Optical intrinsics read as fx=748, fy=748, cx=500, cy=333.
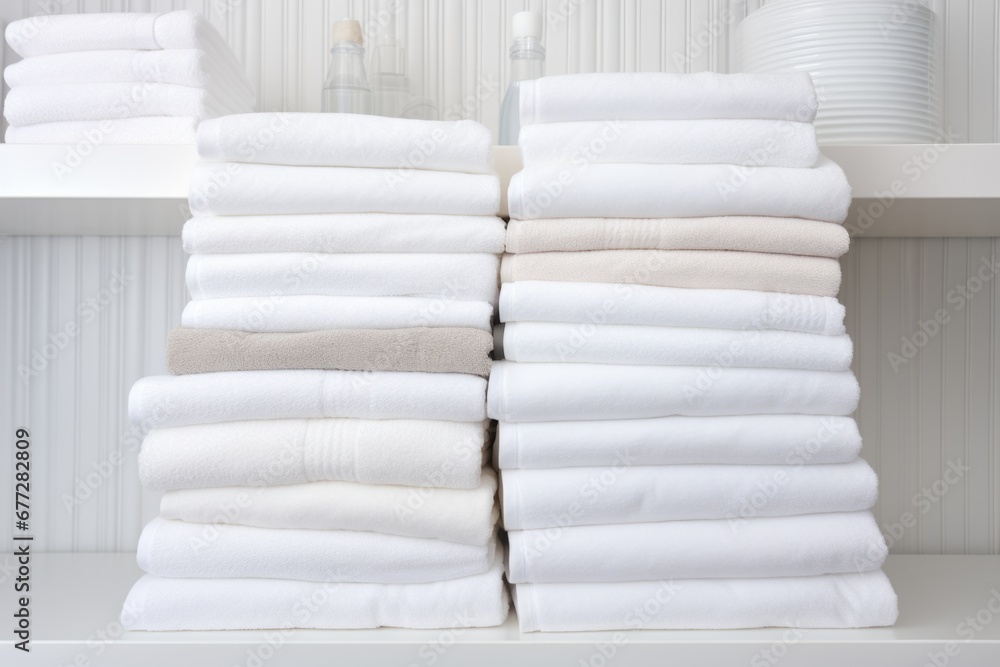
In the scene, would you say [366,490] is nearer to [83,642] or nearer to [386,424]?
[386,424]

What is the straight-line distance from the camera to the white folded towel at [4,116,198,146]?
0.68 m

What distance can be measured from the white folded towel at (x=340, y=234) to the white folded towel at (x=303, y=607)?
27 cm

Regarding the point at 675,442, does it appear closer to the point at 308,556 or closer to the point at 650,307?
the point at 650,307

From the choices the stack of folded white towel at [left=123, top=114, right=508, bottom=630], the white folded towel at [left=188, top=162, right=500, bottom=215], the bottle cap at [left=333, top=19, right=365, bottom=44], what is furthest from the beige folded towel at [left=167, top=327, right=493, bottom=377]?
the bottle cap at [left=333, top=19, right=365, bottom=44]

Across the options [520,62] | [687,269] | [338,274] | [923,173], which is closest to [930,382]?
[923,173]

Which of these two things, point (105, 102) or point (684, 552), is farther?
point (105, 102)

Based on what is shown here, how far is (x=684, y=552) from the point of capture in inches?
22.8

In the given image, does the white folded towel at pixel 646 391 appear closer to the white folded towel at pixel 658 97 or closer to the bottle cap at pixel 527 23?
the white folded towel at pixel 658 97

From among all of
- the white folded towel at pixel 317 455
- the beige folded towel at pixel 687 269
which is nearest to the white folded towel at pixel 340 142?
the beige folded towel at pixel 687 269

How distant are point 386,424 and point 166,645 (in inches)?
9.0

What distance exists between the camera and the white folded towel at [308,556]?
58cm

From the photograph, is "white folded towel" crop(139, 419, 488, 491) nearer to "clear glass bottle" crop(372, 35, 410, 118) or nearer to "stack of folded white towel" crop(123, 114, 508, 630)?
"stack of folded white towel" crop(123, 114, 508, 630)

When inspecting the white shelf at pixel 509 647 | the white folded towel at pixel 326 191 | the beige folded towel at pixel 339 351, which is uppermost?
the white folded towel at pixel 326 191

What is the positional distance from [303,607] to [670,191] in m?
0.44
